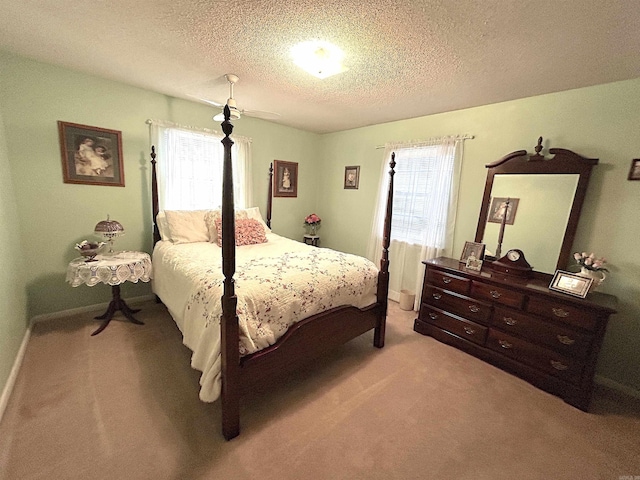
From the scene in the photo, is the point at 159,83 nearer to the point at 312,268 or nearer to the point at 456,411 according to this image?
the point at 312,268

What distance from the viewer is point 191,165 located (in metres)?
3.21

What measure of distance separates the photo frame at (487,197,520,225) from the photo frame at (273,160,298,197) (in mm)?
2727

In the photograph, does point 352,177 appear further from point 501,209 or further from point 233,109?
point 233,109

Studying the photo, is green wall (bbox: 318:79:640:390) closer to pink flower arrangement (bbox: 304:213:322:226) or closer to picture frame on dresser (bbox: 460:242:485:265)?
picture frame on dresser (bbox: 460:242:485:265)

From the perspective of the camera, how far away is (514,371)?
213 cm

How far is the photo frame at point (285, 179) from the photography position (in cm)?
402

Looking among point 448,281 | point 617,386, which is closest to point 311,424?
point 448,281

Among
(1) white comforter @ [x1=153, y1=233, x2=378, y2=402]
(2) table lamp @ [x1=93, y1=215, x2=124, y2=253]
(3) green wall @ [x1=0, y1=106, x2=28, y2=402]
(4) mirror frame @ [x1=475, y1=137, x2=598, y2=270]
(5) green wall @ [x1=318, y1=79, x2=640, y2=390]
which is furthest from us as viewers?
(2) table lamp @ [x1=93, y1=215, x2=124, y2=253]

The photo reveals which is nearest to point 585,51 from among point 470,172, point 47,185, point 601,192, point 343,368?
point 601,192

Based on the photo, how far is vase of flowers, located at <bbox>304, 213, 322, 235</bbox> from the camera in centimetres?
431

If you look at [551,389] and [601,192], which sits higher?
[601,192]

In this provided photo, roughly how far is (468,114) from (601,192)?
1354 mm

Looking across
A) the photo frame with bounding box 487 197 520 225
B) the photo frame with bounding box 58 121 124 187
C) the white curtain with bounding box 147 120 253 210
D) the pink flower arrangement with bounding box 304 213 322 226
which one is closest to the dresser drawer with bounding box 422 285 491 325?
the photo frame with bounding box 487 197 520 225

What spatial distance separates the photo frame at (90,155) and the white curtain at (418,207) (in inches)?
120
